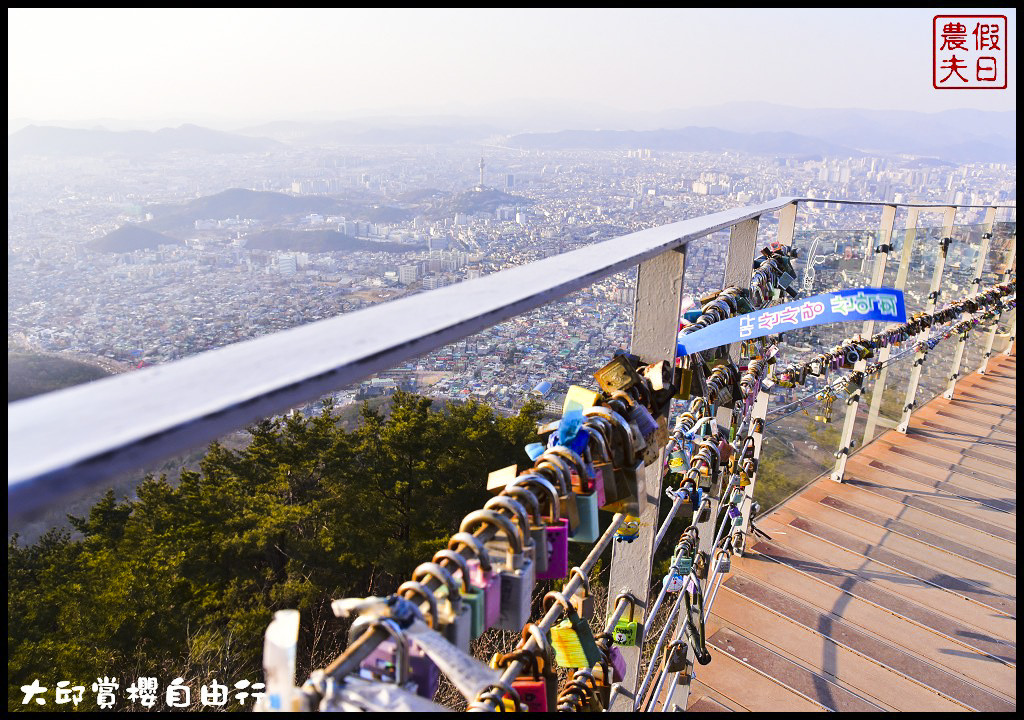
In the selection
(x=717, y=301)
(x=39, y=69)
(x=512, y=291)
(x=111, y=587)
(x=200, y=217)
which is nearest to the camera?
(x=512, y=291)

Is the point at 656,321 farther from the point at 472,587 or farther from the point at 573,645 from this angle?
the point at 472,587

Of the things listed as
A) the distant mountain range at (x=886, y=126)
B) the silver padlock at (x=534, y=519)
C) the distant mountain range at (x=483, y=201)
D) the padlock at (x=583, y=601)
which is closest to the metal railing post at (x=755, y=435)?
Result: the padlock at (x=583, y=601)

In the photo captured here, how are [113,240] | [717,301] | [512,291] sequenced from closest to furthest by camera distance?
[512,291], [717,301], [113,240]

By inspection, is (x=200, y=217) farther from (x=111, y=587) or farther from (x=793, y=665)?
(x=793, y=665)

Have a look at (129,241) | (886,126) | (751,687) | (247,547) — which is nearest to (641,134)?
(886,126)

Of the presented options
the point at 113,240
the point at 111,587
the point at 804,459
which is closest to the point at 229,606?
the point at 111,587

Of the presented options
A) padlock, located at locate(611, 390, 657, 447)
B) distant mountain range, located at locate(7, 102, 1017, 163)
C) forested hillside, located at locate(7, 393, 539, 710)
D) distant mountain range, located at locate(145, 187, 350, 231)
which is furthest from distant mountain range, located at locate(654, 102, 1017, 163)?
padlock, located at locate(611, 390, 657, 447)
